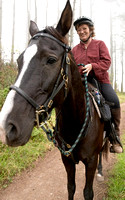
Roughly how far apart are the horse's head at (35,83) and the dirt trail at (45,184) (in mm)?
2858

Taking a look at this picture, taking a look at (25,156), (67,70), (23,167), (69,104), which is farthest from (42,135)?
(67,70)

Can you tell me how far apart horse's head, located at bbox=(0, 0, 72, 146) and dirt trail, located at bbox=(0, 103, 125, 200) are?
9.38 feet

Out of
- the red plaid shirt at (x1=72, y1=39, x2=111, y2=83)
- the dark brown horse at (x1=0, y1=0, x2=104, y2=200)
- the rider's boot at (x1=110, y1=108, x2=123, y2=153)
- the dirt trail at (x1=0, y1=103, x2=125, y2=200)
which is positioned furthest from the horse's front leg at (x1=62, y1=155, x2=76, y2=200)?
the red plaid shirt at (x1=72, y1=39, x2=111, y2=83)

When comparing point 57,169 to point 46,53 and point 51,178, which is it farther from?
point 46,53

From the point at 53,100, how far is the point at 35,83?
1.04 ft

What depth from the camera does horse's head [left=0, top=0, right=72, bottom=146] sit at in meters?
1.23

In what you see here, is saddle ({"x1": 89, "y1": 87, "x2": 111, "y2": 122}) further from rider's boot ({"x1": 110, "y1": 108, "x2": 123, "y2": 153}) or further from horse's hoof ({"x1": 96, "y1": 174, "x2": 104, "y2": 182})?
horse's hoof ({"x1": 96, "y1": 174, "x2": 104, "y2": 182})

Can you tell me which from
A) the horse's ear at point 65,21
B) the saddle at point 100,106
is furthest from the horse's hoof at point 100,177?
the horse's ear at point 65,21

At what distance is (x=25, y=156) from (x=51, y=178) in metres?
1.16

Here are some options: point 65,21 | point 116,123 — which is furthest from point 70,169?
point 65,21

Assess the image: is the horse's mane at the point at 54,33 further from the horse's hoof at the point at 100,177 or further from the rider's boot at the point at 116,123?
the horse's hoof at the point at 100,177

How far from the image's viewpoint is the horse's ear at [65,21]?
168cm

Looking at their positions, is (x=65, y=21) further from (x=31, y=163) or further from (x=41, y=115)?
(x=31, y=163)

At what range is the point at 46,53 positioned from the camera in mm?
1479
